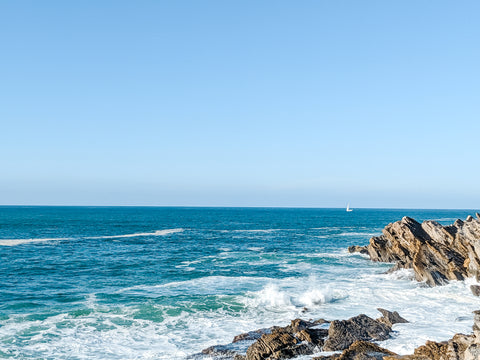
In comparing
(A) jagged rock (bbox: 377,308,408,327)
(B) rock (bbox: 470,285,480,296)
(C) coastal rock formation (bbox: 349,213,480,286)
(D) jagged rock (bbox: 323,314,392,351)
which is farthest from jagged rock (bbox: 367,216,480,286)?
(D) jagged rock (bbox: 323,314,392,351)

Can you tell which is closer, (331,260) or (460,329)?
(460,329)

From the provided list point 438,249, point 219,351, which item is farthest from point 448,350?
point 438,249

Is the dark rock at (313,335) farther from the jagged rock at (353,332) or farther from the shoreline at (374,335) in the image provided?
the jagged rock at (353,332)

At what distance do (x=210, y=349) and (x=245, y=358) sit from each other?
2.30 meters

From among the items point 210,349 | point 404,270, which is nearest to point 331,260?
point 404,270

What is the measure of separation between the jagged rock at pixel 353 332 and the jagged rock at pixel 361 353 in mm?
1537

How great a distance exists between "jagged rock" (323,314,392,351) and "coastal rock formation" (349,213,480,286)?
54.8 feet

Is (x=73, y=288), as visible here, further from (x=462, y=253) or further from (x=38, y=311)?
(x=462, y=253)

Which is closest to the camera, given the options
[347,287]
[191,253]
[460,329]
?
[460,329]

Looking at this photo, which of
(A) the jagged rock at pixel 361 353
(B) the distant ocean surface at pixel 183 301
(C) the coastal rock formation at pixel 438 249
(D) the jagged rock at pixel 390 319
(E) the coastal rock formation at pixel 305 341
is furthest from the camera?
(C) the coastal rock formation at pixel 438 249

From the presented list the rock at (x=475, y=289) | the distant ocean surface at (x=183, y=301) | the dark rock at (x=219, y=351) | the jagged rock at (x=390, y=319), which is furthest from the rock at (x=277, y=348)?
the rock at (x=475, y=289)

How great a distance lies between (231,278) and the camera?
40.2 metres

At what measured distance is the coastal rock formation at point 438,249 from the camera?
35.5 metres

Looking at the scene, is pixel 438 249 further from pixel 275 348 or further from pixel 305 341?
pixel 275 348
